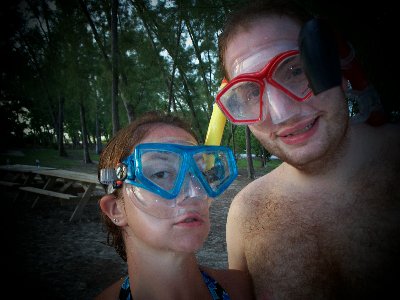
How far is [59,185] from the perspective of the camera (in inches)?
408

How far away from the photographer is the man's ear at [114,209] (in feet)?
5.86

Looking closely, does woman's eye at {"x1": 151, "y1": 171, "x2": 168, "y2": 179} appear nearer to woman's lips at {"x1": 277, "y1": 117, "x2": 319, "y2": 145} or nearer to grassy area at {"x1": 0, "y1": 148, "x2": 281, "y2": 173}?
woman's lips at {"x1": 277, "y1": 117, "x2": 319, "y2": 145}

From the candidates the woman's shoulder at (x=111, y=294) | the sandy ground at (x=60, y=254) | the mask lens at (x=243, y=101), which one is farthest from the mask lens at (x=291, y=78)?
the sandy ground at (x=60, y=254)

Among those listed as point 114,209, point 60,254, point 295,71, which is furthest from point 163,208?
point 60,254

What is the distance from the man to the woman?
372 mm

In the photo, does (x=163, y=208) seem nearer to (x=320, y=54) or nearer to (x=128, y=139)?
(x=128, y=139)

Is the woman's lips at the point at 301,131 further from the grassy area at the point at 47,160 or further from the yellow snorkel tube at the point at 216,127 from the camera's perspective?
the grassy area at the point at 47,160

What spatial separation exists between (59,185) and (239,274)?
34.0 feet

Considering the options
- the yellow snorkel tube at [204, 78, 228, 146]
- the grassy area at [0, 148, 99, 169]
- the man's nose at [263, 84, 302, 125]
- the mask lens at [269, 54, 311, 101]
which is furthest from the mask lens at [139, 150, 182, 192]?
the grassy area at [0, 148, 99, 169]

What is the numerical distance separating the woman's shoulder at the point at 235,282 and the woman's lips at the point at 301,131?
1.07 m

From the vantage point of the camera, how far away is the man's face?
4.90 ft

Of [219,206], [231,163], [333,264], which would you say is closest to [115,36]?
[219,206]

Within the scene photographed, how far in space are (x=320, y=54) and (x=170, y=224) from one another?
3.87 ft

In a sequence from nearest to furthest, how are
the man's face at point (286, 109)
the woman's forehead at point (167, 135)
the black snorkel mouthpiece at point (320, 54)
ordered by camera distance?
the black snorkel mouthpiece at point (320, 54)
the man's face at point (286, 109)
the woman's forehead at point (167, 135)
